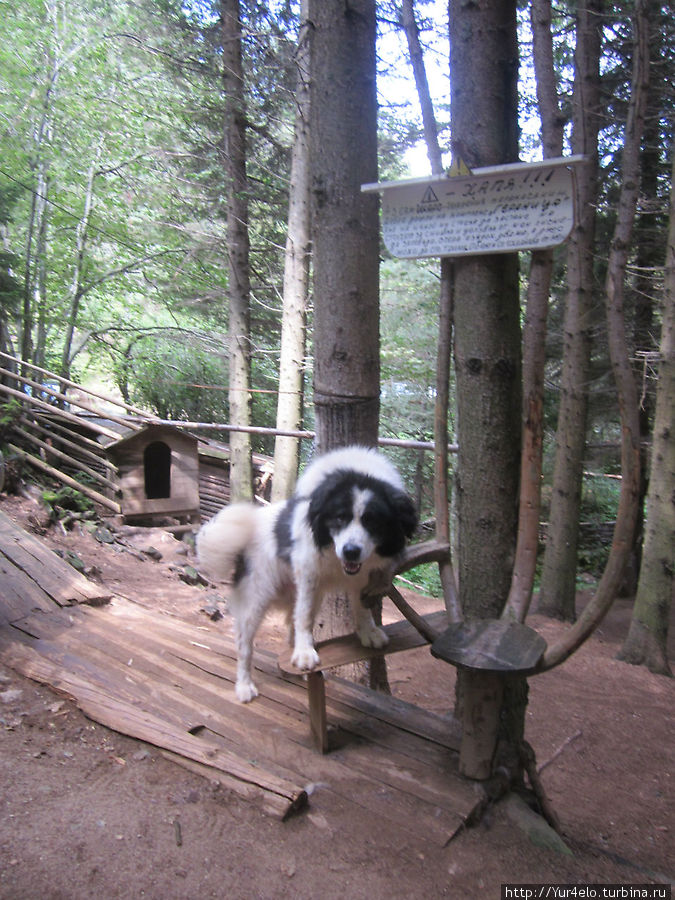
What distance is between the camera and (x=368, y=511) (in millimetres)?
2607

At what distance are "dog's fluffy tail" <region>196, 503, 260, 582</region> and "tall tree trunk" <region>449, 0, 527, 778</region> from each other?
1278mm

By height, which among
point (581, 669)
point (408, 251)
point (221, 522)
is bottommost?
point (581, 669)

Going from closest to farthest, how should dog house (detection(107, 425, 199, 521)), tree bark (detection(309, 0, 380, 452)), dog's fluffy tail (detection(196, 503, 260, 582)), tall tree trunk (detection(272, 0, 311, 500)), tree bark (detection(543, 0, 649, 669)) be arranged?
tree bark (detection(543, 0, 649, 669)) → dog's fluffy tail (detection(196, 503, 260, 582)) → tree bark (detection(309, 0, 380, 452)) → tall tree trunk (detection(272, 0, 311, 500)) → dog house (detection(107, 425, 199, 521))

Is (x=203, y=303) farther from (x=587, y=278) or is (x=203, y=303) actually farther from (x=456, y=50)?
(x=456, y=50)

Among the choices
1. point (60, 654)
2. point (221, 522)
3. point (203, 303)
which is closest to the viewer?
point (221, 522)

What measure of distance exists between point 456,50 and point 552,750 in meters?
4.46

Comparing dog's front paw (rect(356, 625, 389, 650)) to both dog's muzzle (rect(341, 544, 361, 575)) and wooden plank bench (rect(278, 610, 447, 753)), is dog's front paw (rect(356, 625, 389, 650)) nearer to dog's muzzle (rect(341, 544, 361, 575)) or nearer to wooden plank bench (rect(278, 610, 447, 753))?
wooden plank bench (rect(278, 610, 447, 753))

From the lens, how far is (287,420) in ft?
28.7

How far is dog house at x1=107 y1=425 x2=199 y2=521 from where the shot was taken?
30.4ft

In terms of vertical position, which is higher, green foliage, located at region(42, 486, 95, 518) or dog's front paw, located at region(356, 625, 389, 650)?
dog's front paw, located at region(356, 625, 389, 650)

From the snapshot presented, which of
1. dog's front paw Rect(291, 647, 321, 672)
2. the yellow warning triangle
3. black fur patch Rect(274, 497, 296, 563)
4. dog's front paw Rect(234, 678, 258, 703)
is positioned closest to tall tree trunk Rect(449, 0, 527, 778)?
the yellow warning triangle

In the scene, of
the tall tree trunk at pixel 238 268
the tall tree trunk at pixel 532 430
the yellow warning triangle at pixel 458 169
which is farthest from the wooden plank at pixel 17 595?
the tall tree trunk at pixel 238 268

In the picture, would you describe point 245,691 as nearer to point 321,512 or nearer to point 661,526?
point 321,512

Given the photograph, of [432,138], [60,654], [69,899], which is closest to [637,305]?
[432,138]
